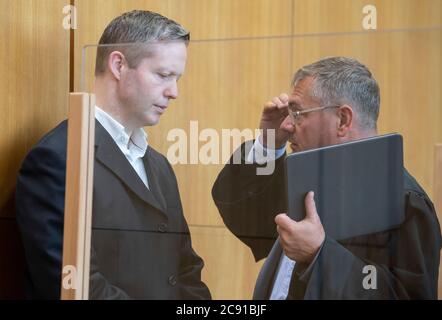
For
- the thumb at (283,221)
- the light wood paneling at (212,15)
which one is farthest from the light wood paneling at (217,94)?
the light wood paneling at (212,15)

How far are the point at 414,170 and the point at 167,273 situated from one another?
1.83ft

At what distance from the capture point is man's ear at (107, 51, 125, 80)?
175 centimetres

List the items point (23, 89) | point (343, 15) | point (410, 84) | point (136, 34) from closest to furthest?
point (410, 84), point (136, 34), point (343, 15), point (23, 89)

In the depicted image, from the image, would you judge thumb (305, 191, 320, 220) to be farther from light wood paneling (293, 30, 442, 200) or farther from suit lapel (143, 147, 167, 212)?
suit lapel (143, 147, 167, 212)

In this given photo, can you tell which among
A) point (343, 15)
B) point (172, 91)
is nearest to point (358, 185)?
point (172, 91)

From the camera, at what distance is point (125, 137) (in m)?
1.72

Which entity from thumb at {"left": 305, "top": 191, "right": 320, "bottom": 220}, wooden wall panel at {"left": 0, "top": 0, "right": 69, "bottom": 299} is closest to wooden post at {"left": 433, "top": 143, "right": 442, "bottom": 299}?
thumb at {"left": 305, "top": 191, "right": 320, "bottom": 220}

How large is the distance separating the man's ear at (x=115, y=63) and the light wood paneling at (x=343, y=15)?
2.04ft

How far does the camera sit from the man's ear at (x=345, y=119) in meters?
1.54

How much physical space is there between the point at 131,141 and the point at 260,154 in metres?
0.31

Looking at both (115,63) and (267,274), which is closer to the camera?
(267,274)

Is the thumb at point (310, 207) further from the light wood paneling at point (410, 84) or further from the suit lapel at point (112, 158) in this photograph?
the suit lapel at point (112, 158)

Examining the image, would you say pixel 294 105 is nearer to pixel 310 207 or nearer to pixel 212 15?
pixel 310 207

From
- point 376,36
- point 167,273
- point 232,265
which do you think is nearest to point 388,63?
point 376,36
